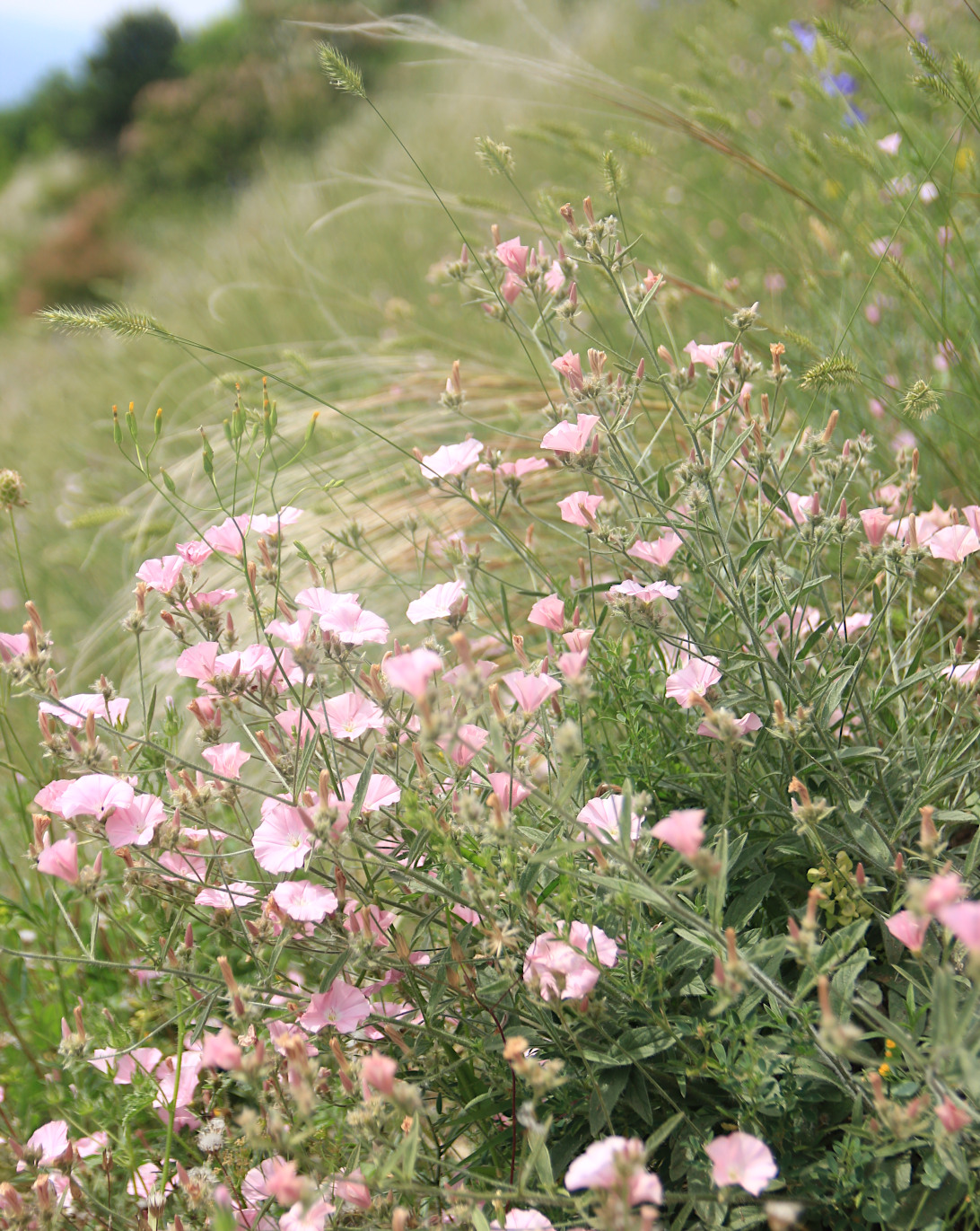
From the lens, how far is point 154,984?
180 cm

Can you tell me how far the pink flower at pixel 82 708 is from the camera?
1201 mm

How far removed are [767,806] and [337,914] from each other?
26.5 inches

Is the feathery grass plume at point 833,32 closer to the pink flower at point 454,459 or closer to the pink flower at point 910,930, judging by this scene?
the pink flower at point 454,459

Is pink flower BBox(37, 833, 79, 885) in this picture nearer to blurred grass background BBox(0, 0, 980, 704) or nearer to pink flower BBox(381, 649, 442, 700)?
pink flower BBox(381, 649, 442, 700)

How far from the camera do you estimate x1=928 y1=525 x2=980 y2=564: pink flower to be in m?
1.38

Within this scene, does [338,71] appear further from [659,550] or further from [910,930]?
[910,930]

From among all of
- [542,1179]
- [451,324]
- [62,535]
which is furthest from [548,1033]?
[62,535]

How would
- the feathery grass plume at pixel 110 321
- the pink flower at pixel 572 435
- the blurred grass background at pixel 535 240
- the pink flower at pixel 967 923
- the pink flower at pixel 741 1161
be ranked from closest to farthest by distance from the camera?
the pink flower at pixel 967 923, the pink flower at pixel 741 1161, the pink flower at pixel 572 435, the feathery grass plume at pixel 110 321, the blurred grass background at pixel 535 240

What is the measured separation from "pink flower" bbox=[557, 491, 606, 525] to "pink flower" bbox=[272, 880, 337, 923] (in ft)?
2.01

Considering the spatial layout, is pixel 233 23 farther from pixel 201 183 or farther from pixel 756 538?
pixel 756 538

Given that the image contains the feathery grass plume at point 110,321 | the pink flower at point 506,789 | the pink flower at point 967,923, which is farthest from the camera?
the feathery grass plume at point 110,321

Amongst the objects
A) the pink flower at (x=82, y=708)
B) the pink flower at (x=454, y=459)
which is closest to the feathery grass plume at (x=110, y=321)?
the pink flower at (x=454, y=459)

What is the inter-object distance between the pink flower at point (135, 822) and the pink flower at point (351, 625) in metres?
0.33

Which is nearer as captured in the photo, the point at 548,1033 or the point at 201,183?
the point at 548,1033
